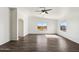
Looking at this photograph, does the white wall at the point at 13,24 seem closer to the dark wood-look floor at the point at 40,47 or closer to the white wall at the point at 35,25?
the dark wood-look floor at the point at 40,47

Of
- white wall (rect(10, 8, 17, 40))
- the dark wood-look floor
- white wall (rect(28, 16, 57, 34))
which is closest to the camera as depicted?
the dark wood-look floor

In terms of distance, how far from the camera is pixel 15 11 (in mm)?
7664

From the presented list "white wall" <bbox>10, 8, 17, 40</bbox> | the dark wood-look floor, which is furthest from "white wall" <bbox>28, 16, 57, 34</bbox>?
the dark wood-look floor

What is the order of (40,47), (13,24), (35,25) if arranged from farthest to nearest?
(35,25) → (13,24) → (40,47)

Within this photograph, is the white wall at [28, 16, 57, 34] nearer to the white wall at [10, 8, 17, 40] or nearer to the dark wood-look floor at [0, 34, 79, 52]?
the white wall at [10, 8, 17, 40]

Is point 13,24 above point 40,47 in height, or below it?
above

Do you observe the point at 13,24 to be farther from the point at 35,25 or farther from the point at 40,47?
the point at 35,25

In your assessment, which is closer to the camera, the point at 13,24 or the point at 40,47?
the point at 40,47

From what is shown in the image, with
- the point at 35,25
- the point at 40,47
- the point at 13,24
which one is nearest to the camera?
the point at 40,47

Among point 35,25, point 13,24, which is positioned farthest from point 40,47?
point 35,25
